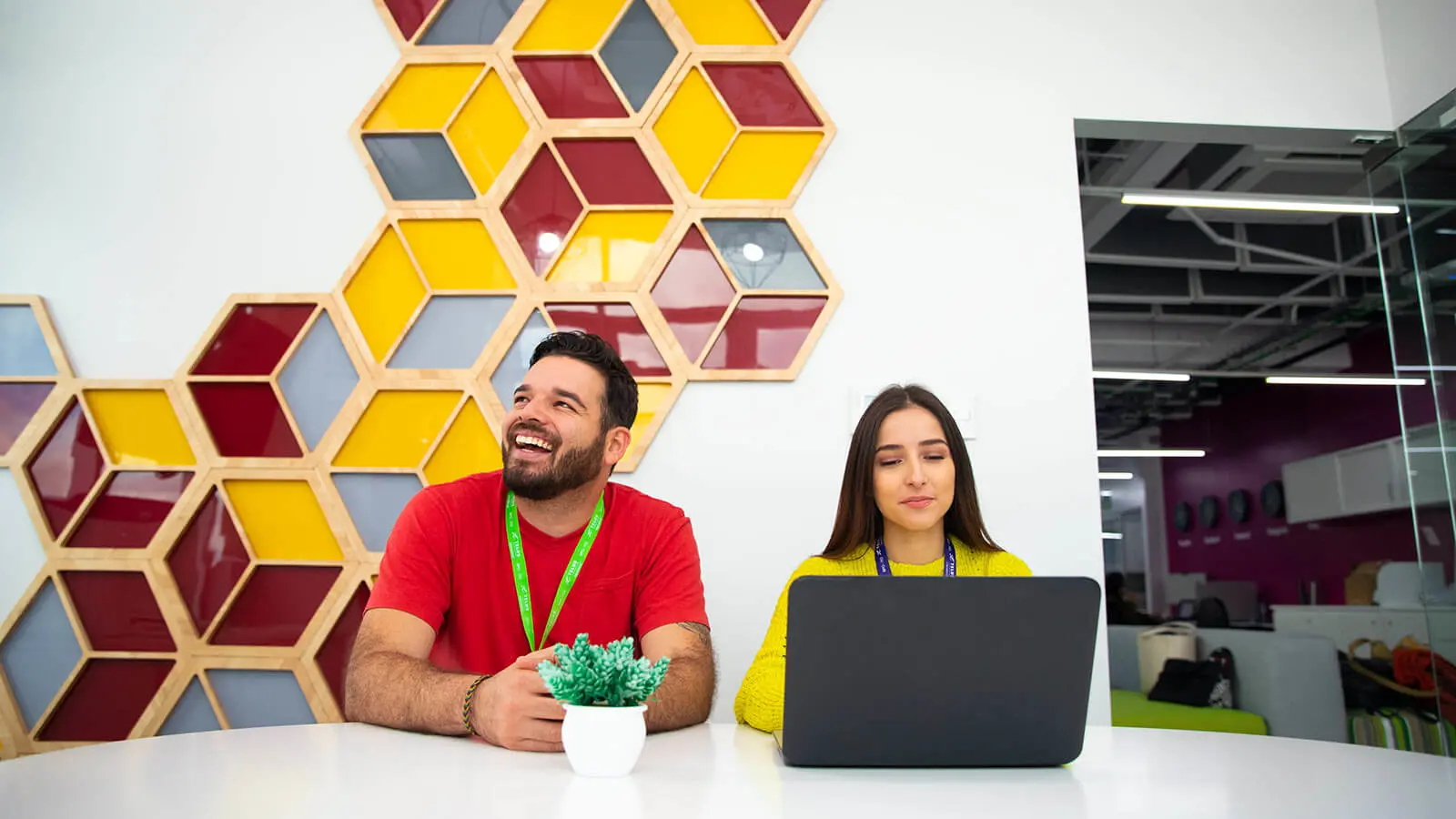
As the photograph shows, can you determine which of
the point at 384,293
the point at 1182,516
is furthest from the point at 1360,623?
the point at 384,293

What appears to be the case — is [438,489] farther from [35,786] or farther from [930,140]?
[930,140]

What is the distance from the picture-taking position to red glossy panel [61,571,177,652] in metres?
2.35

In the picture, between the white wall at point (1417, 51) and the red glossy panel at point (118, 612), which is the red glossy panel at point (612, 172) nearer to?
the red glossy panel at point (118, 612)

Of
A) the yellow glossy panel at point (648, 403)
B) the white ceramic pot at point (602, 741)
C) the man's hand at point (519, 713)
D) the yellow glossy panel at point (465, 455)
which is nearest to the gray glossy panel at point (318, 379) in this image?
the yellow glossy panel at point (465, 455)

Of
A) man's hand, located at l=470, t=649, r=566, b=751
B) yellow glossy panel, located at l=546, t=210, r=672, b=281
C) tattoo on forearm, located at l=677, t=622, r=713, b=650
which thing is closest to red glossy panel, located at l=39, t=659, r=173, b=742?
yellow glossy panel, located at l=546, t=210, r=672, b=281

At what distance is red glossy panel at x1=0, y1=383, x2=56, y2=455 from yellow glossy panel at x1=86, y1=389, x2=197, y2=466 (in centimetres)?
14

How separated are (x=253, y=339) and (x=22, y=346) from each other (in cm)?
63

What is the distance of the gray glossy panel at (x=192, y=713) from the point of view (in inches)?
91.3

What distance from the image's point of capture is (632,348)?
95.2 inches

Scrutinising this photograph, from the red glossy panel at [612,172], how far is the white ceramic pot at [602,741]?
71.5 inches

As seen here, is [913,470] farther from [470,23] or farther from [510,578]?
[470,23]

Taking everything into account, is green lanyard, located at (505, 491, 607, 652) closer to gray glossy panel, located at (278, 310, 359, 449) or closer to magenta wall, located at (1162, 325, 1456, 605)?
gray glossy panel, located at (278, 310, 359, 449)

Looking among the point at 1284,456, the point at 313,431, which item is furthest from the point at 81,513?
the point at 1284,456

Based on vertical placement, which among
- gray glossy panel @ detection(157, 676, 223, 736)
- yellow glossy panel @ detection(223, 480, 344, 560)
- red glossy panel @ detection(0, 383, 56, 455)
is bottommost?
gray glossy panel @ detection(157, 676, 223, 736)
